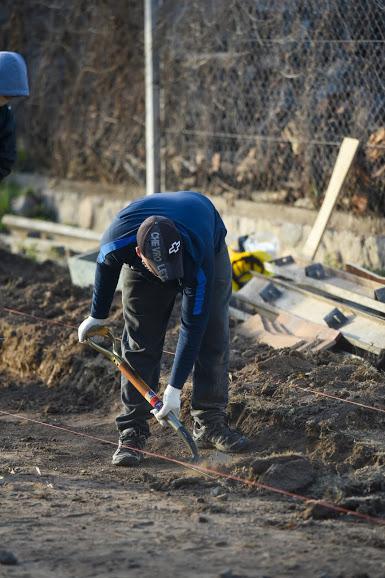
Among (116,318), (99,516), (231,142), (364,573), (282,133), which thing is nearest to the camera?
(364,573)

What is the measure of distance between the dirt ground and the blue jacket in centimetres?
71

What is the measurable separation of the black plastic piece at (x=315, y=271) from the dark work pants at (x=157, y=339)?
229cm

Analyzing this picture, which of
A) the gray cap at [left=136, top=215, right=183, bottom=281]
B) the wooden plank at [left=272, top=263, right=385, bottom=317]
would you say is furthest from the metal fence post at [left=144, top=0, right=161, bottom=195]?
the gray cap at [left=136, top=215, right=183, bottom=281]

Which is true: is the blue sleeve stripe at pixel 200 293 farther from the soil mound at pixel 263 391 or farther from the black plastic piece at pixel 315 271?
the black plastic piece at pixel 315 271

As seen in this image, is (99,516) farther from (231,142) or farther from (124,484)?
(231,142)

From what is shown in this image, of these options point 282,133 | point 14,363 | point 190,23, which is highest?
point 190,23

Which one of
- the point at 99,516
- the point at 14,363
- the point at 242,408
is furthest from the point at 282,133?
the point at 99,516

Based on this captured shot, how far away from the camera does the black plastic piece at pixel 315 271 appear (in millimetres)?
8165

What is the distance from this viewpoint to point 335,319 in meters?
7.46

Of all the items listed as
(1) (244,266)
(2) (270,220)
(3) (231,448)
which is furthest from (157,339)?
(2) (270,220)

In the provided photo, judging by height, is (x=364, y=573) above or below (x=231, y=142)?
below

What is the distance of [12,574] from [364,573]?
1.43 meters

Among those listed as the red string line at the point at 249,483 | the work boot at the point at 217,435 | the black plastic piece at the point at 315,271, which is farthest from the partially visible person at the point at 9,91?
the black plastic piece at the point at 315,271

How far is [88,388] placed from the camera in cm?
755
